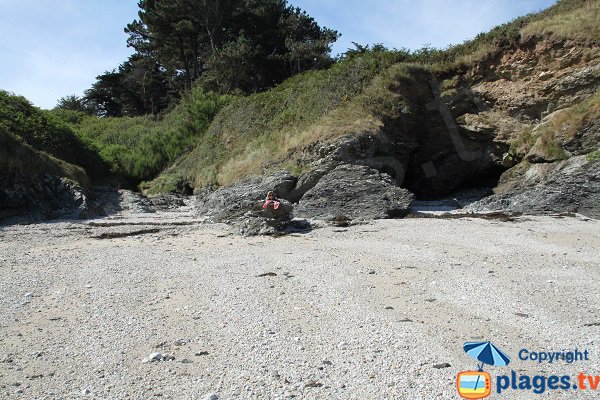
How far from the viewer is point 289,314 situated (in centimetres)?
623

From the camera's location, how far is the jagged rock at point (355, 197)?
48.9 feet

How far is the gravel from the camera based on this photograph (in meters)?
4.46

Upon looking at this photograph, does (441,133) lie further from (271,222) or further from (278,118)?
(271,222)

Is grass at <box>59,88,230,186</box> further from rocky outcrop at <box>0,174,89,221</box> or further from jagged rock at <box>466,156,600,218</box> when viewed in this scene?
jagged rock at <box>466,156,600,218</box>

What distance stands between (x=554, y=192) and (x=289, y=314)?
38.3 ft

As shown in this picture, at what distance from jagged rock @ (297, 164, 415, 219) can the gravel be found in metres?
3.68

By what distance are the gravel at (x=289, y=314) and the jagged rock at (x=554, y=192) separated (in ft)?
9.50

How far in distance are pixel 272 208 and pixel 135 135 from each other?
26.3 metres

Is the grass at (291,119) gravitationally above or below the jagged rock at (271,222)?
above

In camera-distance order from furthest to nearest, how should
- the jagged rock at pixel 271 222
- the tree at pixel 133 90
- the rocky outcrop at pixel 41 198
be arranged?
1. the tree at pixel 133 90
2. the rocky outcrop at pixel 41 198
3. the jagged rock at pixel 271 222

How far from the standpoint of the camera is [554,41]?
18938 millimetres

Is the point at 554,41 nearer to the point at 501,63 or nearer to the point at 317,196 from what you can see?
the point at 501,63

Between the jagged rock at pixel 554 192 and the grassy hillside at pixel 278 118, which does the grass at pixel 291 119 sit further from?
the jagged rock at pixel 554 192

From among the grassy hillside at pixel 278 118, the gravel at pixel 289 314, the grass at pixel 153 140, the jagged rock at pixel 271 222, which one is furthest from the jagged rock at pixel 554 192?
the grass at pixel 153 140
